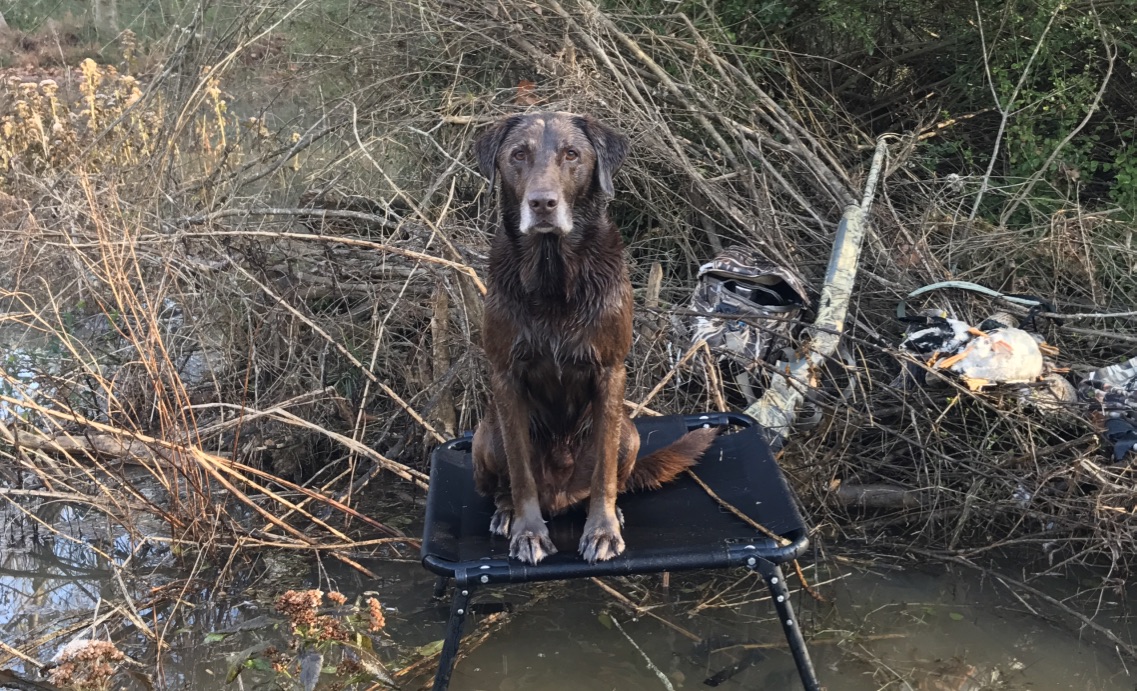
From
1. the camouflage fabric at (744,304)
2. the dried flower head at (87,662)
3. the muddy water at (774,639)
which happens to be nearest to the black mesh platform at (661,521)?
the muddy water at (774,639)

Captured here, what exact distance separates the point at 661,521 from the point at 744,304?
1772 mm

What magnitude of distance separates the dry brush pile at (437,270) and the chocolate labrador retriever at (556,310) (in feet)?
3.35

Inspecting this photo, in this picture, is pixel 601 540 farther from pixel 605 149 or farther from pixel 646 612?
pixel 605 149

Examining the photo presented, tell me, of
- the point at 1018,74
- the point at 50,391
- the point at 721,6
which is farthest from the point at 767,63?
the point at 50,391

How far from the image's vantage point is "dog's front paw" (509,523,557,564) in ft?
8.13

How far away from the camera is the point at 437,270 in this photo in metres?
4.21

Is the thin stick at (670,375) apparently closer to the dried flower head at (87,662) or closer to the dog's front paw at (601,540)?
the dog's front paw at (601,540)

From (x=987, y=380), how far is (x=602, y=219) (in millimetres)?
1909

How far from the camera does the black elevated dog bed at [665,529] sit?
7.82 ft

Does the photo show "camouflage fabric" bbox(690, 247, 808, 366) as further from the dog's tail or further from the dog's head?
the dog's head

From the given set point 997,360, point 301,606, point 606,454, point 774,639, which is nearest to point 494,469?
point 606,454

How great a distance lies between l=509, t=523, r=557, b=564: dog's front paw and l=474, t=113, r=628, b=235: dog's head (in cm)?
84

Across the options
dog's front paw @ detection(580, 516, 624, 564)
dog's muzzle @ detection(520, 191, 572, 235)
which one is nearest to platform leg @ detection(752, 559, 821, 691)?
dog's front paw @ detection(580, 516, 624, 564)

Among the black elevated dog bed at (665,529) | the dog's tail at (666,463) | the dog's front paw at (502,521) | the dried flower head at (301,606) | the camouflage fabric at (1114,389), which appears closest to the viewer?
the black elevated dog bed at (665,529)
